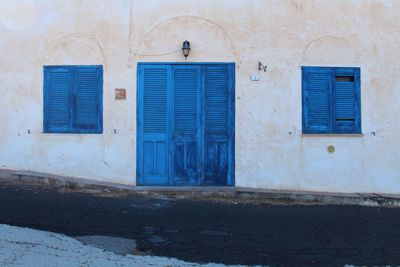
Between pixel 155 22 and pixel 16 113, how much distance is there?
139 inches

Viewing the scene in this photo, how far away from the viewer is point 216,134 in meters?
10.0

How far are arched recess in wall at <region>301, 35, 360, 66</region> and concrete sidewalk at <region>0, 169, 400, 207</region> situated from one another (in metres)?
2.68

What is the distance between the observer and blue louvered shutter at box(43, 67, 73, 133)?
10219mm

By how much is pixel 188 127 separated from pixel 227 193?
159 cm

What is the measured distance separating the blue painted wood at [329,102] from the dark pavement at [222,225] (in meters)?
1.79

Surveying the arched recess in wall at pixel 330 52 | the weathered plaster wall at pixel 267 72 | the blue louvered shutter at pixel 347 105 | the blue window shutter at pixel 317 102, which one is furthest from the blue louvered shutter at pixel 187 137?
the blue louvered shutter at pixel 347 105

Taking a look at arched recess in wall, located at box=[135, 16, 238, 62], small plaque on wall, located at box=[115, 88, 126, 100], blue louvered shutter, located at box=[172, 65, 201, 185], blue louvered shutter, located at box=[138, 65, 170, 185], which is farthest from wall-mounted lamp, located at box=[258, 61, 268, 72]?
small plaque on wall, located at box=[115, 88, 126, 100]

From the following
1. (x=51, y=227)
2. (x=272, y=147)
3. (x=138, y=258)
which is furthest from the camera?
(x=272, y=147)

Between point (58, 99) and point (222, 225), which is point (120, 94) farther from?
point (222, 225)

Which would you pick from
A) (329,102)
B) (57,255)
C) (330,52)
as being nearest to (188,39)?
(330,52)

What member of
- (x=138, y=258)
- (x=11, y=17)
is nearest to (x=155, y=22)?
(x=11, y=17)

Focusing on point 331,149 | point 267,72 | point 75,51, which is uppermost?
point 75,51

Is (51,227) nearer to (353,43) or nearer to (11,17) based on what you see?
(11,17)

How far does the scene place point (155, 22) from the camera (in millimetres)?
10141
